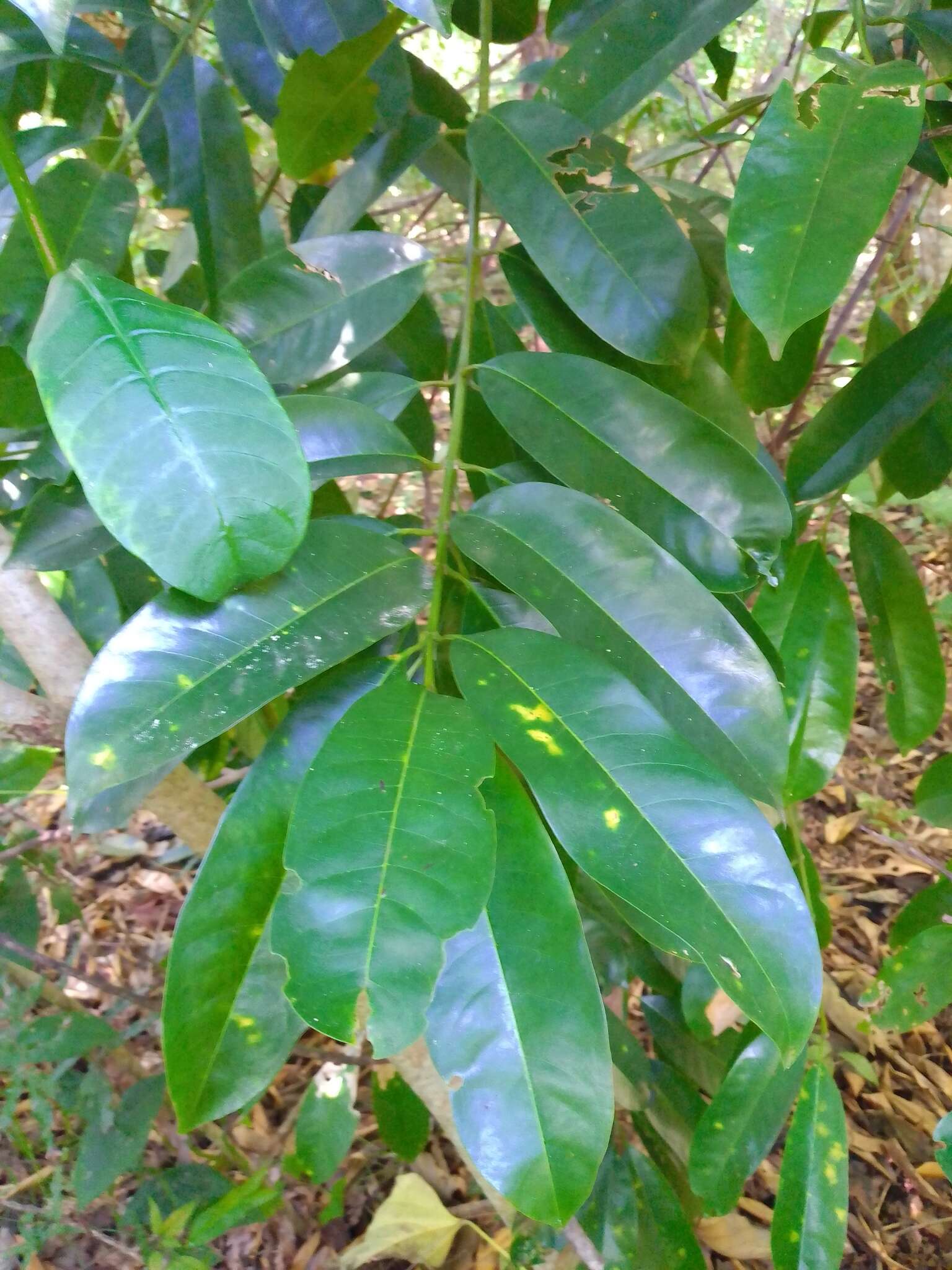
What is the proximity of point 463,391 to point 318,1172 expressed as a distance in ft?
3.35

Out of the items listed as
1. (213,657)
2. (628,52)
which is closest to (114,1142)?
(213,657)

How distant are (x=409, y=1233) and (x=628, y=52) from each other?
4.62 ft

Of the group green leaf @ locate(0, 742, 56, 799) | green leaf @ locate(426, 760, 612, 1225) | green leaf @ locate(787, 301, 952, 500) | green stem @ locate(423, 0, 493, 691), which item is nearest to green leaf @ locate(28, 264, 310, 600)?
green stem @ locate(423, 0, 493, 691)

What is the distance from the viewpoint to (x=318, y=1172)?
1133 mm

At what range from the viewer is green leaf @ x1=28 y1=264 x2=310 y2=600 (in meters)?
0.44

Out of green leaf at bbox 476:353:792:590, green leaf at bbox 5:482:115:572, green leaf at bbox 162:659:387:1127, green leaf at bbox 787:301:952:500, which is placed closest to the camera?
green leaf at bbox 162:659:387:1127

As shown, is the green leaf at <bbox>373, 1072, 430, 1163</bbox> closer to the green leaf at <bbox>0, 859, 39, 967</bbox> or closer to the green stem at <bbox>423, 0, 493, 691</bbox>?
the green leaf at <bbox>0, 859, 39, 967</bbox>

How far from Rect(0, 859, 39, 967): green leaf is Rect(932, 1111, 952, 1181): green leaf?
1.07m

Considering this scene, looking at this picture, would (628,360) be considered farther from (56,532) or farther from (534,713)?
(56,532)

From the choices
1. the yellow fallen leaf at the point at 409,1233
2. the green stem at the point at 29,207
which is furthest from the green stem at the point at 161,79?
the yellow fallen leaf at the point at 409,1233

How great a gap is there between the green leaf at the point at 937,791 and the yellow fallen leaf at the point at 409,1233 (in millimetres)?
836

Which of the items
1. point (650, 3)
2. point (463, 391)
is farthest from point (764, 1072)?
A: point (650, 3)

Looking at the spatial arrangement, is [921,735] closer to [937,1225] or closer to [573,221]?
[573,221]

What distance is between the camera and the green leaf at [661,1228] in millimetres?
987
